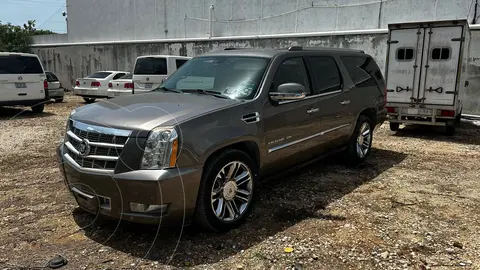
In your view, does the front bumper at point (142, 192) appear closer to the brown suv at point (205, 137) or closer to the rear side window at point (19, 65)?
the brown suv at point (205, 137)

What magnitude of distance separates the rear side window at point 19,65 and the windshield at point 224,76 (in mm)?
A: 8860

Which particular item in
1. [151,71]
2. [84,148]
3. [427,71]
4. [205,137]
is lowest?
[84,148]

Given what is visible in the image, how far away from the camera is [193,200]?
3.50 metres

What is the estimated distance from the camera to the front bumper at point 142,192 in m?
3.27

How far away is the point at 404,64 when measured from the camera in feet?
32.9

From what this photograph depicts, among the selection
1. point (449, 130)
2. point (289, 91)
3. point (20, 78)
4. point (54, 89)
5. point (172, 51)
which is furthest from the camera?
Answer: point (172, 51)

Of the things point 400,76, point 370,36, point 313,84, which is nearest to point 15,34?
point 370,36

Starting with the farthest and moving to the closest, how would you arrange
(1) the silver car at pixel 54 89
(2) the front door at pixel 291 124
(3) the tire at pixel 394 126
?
1. (1) the silver car at pixel 54 89
2. (3) the tire at pixel 394 126
3. (2) the front door at pixel 291 124

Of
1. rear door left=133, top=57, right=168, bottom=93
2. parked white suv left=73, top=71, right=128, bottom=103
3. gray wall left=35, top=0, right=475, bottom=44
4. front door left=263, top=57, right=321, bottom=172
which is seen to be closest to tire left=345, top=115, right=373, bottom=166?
front door left=263, top=57, right=321, bottom=172

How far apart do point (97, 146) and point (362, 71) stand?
4.52 meters

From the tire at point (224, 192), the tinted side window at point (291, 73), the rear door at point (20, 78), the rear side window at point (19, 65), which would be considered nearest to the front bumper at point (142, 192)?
the tire at point (224, 192)

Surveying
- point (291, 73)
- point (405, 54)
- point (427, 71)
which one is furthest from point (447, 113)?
point (291, 73)

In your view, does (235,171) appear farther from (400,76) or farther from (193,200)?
(400,76)

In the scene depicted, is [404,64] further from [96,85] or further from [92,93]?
[92,93]
